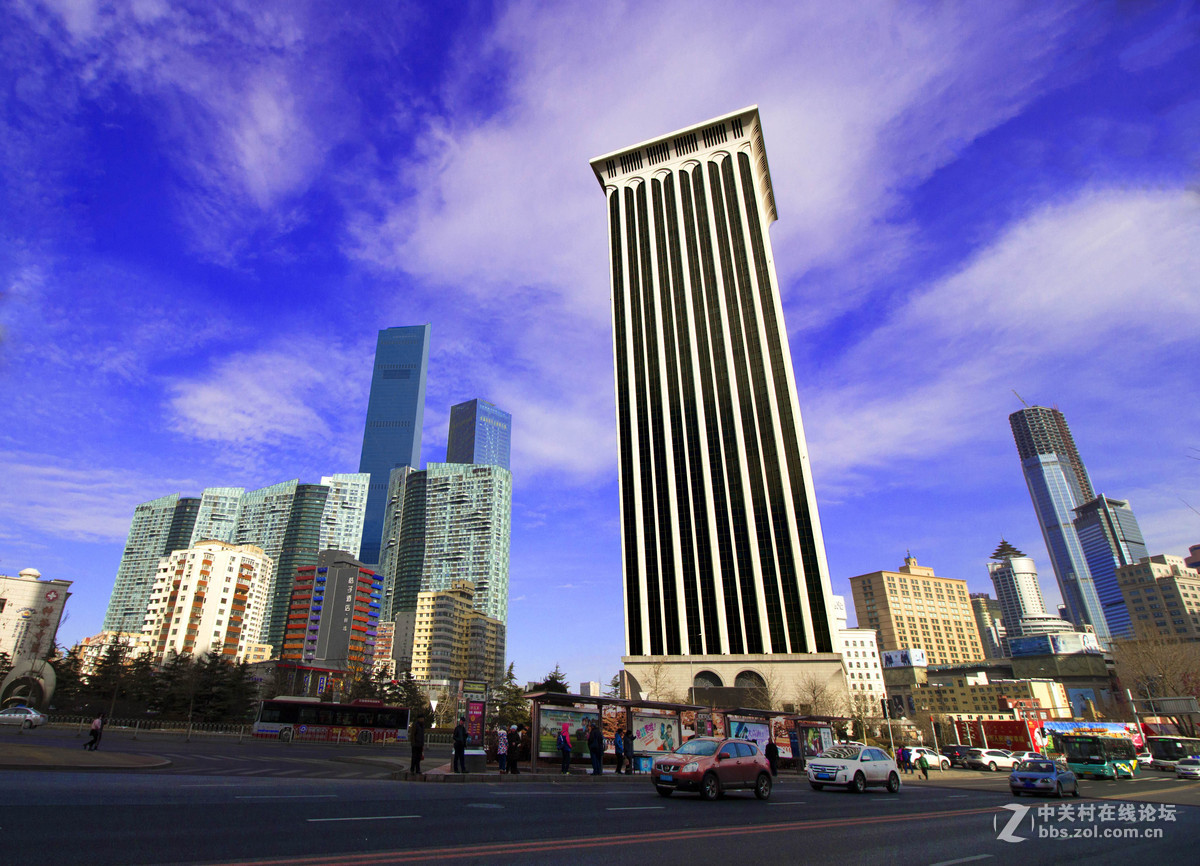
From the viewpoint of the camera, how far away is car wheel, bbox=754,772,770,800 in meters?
18.4

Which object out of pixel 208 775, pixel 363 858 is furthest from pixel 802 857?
pixel 208 775

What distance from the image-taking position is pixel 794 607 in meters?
78.7

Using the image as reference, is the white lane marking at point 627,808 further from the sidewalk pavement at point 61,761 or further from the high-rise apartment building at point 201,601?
the high-rise apartment building at point 201,601

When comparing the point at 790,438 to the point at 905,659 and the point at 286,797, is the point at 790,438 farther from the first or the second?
the point at 905,659

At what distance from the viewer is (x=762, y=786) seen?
18719 millimetres

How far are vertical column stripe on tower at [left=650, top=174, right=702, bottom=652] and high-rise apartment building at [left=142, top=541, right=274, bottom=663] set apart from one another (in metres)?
95.2

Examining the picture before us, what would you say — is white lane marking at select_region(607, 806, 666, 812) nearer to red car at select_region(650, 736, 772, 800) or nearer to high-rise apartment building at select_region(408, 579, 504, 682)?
red car at select_region(650, 736, 772, 800)

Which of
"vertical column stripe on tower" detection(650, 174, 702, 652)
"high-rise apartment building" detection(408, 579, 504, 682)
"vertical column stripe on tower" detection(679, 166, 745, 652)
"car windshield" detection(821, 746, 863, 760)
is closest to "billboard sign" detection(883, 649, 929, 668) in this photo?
"vertical column stripe on tower" detection(679, 166, 745, 652)

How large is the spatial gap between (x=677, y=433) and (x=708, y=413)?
5471 mm

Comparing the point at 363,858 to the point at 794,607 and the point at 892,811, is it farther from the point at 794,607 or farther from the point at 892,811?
the point at 794,607

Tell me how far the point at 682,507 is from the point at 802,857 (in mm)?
79284

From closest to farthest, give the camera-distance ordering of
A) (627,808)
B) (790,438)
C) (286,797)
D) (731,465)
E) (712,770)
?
(286,797)
(627,808)
(712,770)
(790,438)
(731,465)

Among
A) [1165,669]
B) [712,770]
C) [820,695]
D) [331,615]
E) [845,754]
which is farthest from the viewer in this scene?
[331,615]

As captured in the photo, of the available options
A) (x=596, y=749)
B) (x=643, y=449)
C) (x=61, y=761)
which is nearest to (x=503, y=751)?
(x=596, y=749)
